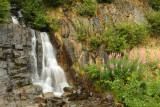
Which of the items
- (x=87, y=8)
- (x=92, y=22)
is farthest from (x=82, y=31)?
(x=87, y=8)

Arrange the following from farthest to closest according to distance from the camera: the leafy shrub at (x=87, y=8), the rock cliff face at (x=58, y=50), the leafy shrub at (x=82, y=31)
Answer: the leafy shrub at (x=87, y=8), the leafy shrub at (x=82, y=31), the rock cliff face at (x=58, y=50)

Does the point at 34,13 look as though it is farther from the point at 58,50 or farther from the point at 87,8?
the point at 87,8

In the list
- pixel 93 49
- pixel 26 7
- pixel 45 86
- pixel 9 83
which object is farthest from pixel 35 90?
pixel 26 7

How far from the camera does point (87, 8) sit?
40.8ft

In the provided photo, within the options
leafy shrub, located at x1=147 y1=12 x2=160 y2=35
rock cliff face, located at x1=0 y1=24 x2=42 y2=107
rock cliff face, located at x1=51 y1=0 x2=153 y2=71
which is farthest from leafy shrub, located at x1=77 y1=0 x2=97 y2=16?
leafy shrub, located at x1=147 y1=12 x2=160 y2=35

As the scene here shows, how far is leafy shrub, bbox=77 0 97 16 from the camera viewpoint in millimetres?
12273

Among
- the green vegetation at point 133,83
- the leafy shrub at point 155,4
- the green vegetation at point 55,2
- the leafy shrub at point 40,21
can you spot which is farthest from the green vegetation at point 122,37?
the leafy shrub at point 155,4

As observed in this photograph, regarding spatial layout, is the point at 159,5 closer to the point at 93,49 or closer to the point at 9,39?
the point at 93,49

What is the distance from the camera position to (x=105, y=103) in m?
6.97

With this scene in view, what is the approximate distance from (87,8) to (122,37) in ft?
14.6

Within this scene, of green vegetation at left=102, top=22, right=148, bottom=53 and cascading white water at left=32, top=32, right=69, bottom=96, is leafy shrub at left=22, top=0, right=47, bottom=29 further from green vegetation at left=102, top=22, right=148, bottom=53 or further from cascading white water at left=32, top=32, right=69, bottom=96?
green vegetation at left=102, top=22, right=148, bottom=53

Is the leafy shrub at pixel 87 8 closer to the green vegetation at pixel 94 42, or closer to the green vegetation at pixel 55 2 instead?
the green vegetation at pixel 55 2

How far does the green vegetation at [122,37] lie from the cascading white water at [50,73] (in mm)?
4219

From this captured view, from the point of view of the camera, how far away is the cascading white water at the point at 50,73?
29.1ft
